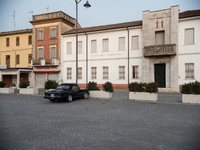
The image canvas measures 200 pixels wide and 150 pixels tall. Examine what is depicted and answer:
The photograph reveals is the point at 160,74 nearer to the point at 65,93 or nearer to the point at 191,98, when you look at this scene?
the point at 191,98

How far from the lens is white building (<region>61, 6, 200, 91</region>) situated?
20.8 metres

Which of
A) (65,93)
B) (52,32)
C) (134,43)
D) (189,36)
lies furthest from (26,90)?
(189,36)

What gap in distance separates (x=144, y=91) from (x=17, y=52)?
27.8 meters

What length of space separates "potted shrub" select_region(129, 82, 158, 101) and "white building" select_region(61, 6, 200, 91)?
8.78 meters

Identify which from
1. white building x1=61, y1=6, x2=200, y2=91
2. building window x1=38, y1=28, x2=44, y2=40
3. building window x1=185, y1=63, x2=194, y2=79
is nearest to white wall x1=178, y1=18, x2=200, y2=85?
white building x1=61, y1=6, x2=200, y2=91

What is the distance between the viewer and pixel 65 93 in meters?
12.9

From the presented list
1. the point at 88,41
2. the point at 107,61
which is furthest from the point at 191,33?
the point at 88,41

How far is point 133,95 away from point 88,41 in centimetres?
1513

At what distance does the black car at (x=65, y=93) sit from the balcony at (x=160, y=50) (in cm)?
1105

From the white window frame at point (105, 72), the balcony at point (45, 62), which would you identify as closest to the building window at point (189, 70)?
the white window frame at point (105, 72)

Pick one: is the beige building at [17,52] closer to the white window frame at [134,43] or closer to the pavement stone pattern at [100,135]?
the white window frame at [134,43]

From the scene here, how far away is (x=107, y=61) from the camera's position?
2552 cm

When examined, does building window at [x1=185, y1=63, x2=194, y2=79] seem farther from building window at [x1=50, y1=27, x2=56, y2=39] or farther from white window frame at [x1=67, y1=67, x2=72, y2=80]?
building window at [x1=50, y1=27, x2=56, y2=39]

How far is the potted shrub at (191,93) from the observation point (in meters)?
12.2
